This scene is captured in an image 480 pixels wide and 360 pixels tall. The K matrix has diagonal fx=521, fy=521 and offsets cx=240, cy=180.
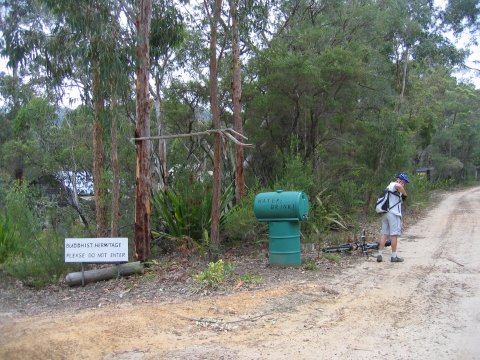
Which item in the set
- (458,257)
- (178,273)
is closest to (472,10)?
(458,257)

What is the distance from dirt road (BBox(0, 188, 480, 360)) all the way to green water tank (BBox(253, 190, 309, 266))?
3.06ft

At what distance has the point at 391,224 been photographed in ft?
31.6

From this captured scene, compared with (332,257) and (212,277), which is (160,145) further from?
(212,277)

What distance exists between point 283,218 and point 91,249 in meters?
3.15

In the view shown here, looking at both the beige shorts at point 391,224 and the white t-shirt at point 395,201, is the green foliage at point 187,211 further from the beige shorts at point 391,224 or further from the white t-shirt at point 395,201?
the white t-shirt at point 395,201

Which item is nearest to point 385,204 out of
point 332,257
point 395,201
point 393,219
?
point 395,201

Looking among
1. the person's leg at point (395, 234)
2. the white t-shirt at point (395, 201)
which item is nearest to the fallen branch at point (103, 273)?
the person's leg at point (395, 234)

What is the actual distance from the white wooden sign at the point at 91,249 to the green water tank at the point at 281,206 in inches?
89.6

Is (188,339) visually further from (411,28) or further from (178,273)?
(411,28)

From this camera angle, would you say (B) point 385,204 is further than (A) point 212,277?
Yes

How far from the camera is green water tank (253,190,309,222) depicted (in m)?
8.47

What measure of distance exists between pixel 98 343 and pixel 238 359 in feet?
5.05

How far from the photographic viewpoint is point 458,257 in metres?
9.98

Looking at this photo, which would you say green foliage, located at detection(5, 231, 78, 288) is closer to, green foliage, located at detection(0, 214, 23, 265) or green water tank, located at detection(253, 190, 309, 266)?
green foliage, located at detection(0, 214, 23, 265)
